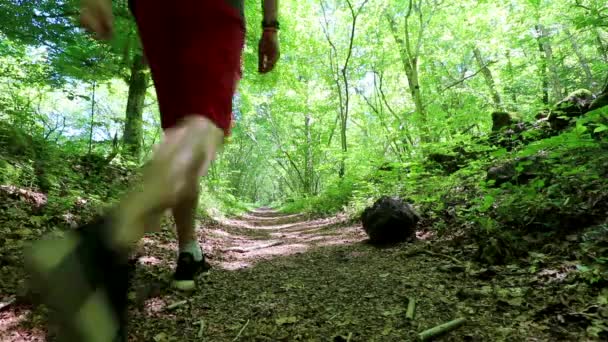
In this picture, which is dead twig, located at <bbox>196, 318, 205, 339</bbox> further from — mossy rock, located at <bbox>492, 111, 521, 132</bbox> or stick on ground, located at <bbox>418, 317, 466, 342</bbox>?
mossy rock, located at <bbox>492, 111, 521, 132</bbox>

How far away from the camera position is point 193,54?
1.20 m

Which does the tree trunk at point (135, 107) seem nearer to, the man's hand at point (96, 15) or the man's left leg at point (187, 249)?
the man's left leg at point (187, 249)

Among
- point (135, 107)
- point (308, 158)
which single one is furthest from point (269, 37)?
point (308, 158)

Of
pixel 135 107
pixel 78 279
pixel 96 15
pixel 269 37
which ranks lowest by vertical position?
pixel 78 279

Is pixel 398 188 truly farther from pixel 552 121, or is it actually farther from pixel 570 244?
pixel 570 244

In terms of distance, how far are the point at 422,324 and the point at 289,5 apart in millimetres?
13065

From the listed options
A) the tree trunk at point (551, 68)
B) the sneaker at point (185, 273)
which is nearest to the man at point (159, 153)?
the sneaker at point (185, 273)

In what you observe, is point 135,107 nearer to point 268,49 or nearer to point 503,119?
point 268,49

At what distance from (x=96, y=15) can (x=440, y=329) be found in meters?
1.89

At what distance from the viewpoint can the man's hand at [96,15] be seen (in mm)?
1270

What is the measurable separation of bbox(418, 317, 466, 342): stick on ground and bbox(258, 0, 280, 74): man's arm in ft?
5.05

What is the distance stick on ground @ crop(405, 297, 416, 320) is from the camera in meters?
1.74

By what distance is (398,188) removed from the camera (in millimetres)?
6207

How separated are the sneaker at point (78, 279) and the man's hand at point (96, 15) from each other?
2.63 ft
